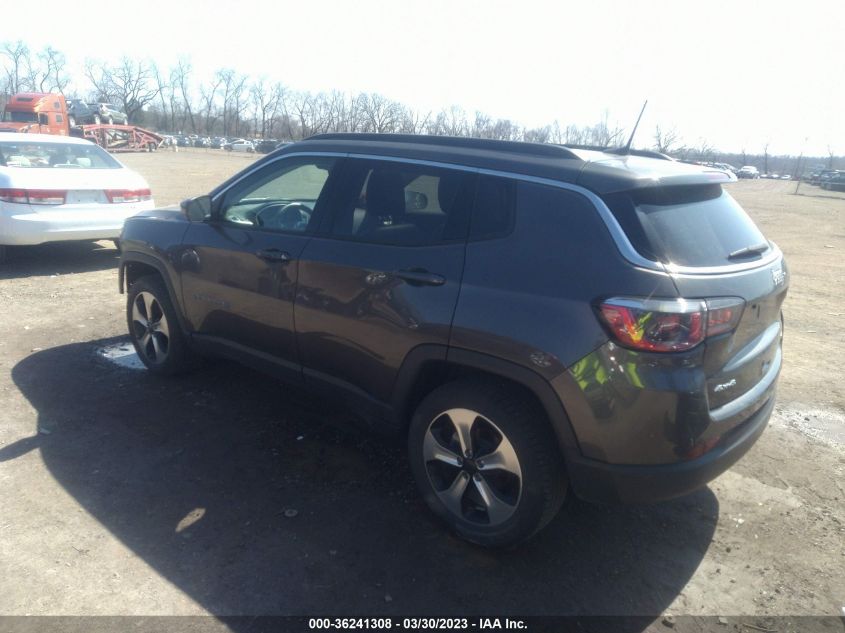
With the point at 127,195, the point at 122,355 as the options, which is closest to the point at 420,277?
the point at 122,355

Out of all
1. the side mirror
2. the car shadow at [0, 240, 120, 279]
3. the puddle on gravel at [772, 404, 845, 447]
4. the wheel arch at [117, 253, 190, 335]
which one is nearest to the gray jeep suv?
the side mirror

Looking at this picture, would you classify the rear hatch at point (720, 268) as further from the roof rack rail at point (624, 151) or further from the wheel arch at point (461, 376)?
the wheel arch at point (461, 376)

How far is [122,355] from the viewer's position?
562 centimetres

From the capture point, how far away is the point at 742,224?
3.35 meters

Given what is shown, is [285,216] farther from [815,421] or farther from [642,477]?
[815,421]

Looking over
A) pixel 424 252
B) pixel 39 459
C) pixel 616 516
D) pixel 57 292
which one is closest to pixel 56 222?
pixel 57 292

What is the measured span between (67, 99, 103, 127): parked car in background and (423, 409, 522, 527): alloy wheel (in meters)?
54.2

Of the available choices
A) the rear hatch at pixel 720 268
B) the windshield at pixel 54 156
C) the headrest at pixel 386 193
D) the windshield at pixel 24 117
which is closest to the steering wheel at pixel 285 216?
the headrest at pixel 386 193

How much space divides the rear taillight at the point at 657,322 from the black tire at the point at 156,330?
3.30 meters

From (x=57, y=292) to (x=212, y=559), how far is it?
554 centimetres

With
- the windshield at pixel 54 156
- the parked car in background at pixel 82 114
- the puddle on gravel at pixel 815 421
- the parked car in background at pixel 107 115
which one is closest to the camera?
the puddle on gravel at pixel 815 421

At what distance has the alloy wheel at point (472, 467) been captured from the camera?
3.09m

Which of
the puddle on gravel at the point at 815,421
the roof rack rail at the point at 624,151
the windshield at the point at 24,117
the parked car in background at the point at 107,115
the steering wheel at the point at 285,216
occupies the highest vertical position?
the roof rack rail at the point at 624,151

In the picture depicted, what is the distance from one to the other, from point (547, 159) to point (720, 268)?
93cm
